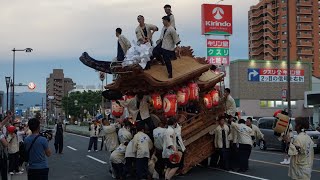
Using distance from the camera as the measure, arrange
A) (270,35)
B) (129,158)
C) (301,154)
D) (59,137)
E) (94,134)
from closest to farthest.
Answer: (301,154) → (129,158) → (59,137) → (94,134) → (270,35)

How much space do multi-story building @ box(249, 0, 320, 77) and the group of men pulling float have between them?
274 feet

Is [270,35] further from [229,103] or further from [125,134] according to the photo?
[125,134]

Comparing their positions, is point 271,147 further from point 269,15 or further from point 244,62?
point 269,15

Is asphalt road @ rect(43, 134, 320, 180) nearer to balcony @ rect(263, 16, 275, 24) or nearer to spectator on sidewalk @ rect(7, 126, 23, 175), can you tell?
spectator on sidewalk @ rect(7, 126, 23, 175)

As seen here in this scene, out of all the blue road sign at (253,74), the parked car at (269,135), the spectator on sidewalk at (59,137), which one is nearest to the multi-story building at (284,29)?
the blue road sign at (253,74)

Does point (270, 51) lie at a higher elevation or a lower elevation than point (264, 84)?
higher

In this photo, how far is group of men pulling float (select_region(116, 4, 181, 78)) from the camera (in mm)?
14133

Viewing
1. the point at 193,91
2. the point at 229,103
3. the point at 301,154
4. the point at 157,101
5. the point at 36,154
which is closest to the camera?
the point at 36,154

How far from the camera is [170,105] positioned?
13.9m

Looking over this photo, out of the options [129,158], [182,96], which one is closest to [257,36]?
[182,96]

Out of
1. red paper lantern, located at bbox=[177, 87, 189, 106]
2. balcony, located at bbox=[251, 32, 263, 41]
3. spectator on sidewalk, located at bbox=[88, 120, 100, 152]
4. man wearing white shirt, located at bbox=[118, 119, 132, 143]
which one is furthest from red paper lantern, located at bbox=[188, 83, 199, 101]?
balcony, located at bbox=[251, 32, 263, 41]

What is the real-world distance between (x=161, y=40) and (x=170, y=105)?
208 cm

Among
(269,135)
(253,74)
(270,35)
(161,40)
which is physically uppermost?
(270,35)

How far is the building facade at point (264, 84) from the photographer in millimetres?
57438
